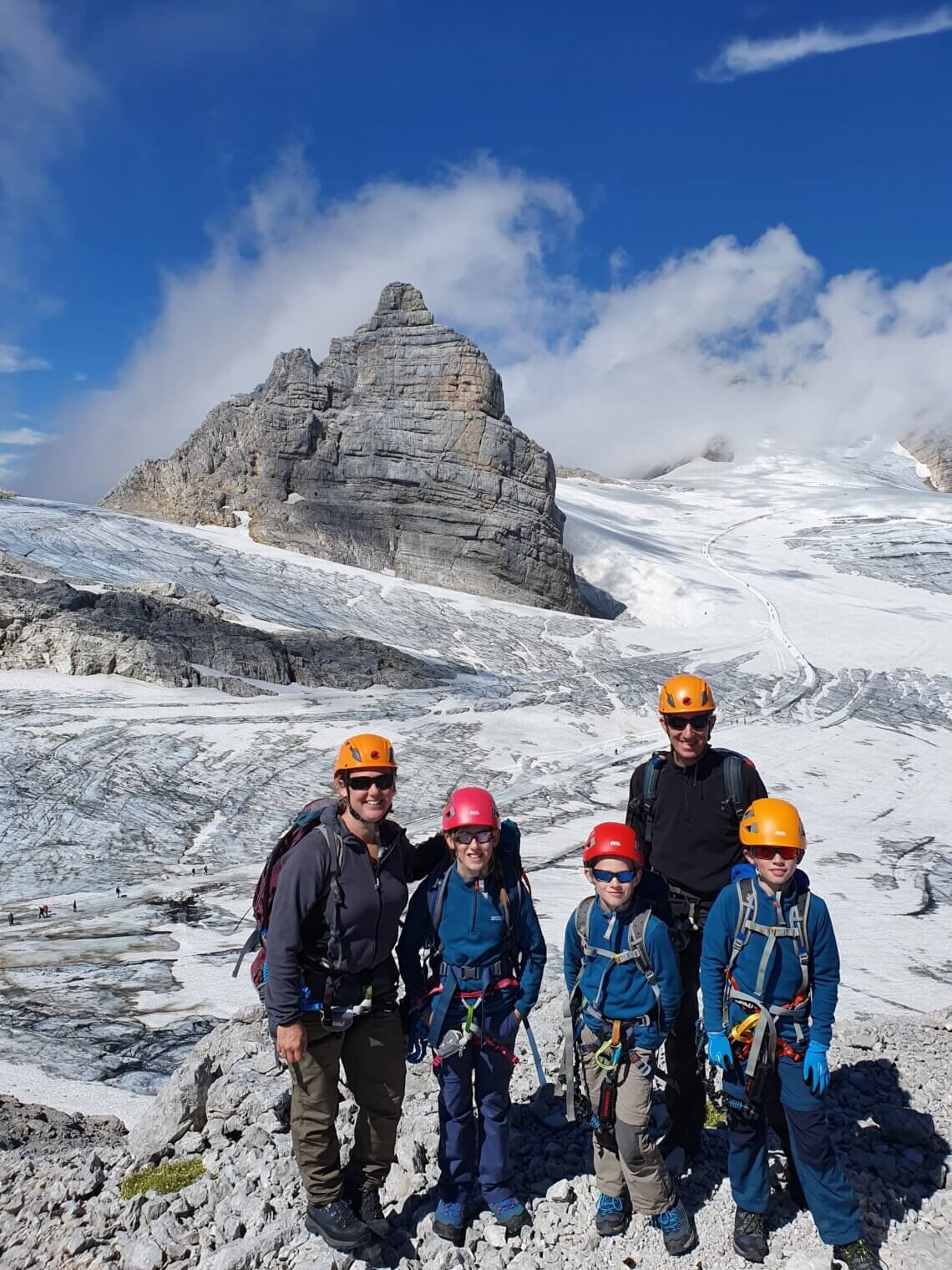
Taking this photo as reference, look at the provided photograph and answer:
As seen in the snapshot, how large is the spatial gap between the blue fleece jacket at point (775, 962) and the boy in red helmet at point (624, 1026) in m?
0.21

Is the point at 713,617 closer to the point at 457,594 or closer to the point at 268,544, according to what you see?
the point at 457,594

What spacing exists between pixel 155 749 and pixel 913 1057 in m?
18.9

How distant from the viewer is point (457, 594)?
45375mm

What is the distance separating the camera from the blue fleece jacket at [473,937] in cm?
450

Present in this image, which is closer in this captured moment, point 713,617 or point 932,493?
point 713,617

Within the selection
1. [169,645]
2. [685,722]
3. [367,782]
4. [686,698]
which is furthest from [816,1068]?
[169,645]

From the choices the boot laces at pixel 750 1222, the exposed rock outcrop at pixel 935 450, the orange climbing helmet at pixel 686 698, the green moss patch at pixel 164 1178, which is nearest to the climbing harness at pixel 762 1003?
the boot laces at pixel 750 1222

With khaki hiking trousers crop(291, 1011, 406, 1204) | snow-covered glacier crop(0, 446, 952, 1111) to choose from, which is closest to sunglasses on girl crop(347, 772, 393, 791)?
khaki hiking trousers crop(291, 1011, 406, 1204)

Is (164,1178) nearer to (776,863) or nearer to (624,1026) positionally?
(624,1026)

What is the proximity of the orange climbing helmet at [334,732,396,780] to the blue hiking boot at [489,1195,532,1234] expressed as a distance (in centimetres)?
240

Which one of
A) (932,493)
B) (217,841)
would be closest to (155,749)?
(217,841)

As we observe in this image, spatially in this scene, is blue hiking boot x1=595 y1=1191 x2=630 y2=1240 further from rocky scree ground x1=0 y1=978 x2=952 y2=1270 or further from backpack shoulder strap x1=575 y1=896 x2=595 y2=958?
backpack shoulder strap x1=575 y1=896 x2=595 y2=958

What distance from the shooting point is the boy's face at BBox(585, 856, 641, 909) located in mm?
4461

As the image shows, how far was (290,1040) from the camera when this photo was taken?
13.7 ft
